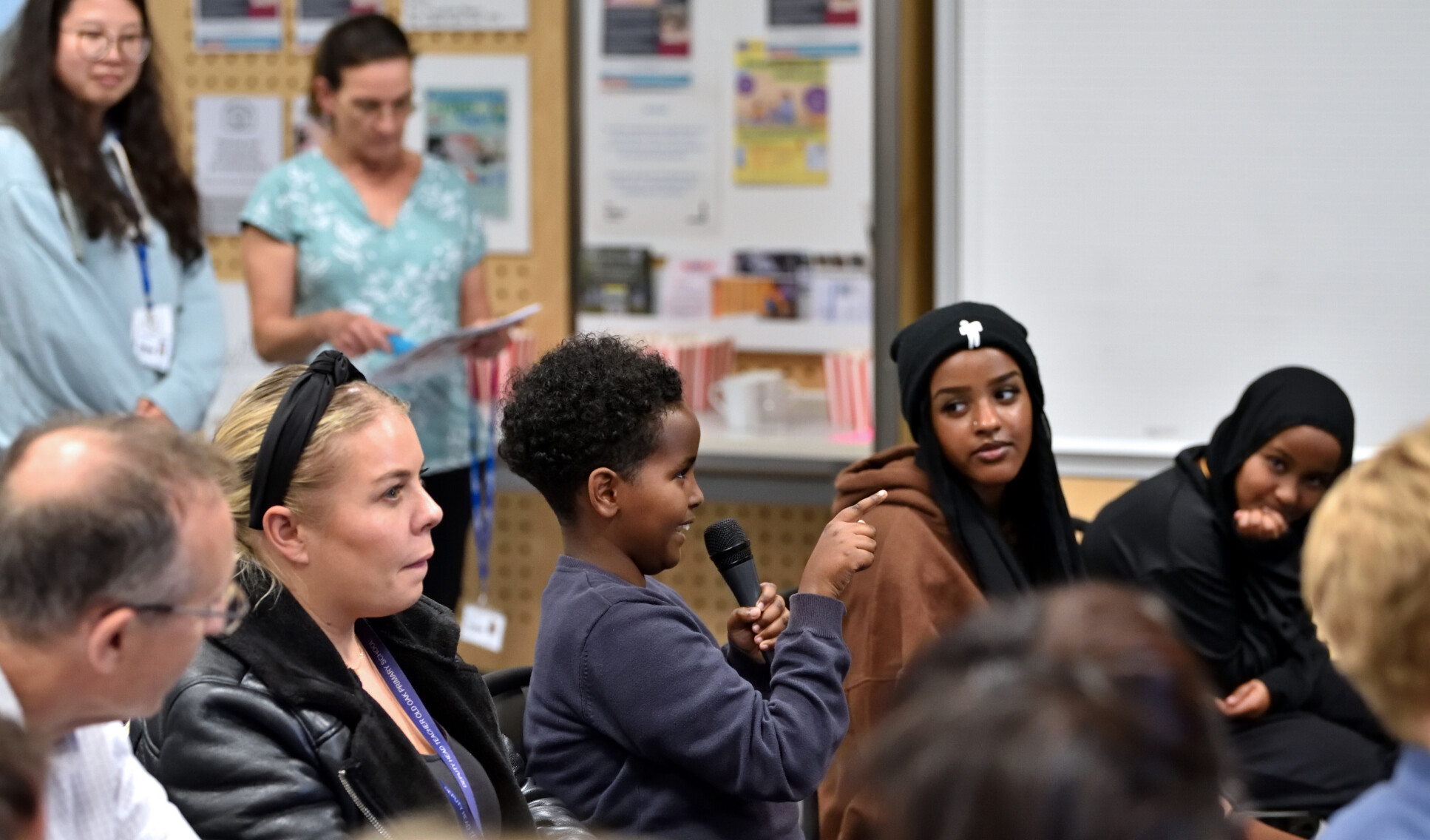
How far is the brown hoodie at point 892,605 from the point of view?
241 cm

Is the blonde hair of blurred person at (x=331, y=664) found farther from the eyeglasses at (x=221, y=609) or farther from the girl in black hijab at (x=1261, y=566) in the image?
the girl in black hijab at (x=1261, y=566)

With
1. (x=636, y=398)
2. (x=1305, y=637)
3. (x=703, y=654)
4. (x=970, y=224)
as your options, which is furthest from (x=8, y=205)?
(x=1305, y=637)

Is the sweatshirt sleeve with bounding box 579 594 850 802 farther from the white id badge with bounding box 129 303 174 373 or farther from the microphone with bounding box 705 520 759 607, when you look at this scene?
the white id badge with bounding box 129 303 174 373

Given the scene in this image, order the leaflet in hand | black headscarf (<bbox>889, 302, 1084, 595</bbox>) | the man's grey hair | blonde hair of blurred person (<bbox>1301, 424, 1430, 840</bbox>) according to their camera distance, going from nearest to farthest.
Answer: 1. blonde hair of blurred person (<bbox>1301, 424, 1430, 840</bbox>)
2. the man's grey hair
3. black headscarf (<bbox>889, 302, 1084, 595</bbox>)
4. the leaflet in hand

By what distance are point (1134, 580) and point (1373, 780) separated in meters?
0.56

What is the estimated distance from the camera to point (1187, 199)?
3.94 metres

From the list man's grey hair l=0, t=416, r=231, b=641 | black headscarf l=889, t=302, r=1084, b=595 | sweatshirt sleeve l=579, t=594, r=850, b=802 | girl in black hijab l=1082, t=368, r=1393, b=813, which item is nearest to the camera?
man's grey hair l=0, t=416, r=231, b=641

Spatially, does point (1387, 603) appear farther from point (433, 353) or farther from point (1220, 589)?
point (433, 353)

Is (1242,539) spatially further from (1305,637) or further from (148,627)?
(148,627)

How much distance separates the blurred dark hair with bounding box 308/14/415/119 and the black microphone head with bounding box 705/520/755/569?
190 cm

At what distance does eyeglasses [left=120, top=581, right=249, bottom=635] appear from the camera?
134 centimetres

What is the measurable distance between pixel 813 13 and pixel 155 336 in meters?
2.04

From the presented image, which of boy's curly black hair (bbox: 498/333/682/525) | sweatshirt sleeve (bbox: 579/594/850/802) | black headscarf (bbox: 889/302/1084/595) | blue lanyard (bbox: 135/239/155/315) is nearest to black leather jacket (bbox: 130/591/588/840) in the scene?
sweatshirt sleeve (bbox: 579/594/850/802)

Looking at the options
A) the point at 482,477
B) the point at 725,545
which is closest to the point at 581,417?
the point at 725,545
